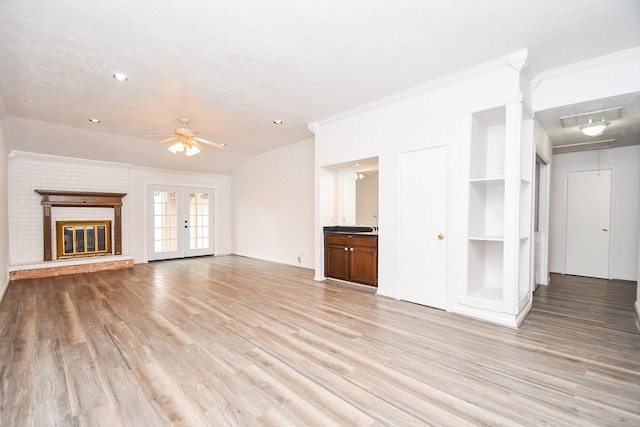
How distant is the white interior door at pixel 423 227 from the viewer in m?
3.71

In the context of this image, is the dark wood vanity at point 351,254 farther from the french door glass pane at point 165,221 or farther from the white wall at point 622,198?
the french door glass pane at point 165,221

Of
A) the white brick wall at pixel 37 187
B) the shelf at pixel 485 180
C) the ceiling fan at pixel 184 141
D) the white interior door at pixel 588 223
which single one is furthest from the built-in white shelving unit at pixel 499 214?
the white brick wall at pixel 37 187

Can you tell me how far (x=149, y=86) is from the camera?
3.73 m

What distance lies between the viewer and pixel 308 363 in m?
2.39

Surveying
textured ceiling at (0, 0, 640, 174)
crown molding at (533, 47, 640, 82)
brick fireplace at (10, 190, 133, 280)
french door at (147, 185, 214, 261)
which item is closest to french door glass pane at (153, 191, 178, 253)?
french door at (147, 185, 214, 261)

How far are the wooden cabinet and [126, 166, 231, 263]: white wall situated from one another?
15.4ft

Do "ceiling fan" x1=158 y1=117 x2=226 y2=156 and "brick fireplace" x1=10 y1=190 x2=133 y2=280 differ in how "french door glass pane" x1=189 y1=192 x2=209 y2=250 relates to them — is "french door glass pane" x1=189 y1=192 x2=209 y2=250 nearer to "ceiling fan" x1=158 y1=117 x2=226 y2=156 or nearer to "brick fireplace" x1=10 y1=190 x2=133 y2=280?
"brick fireplace" x1=10 y1=190 x2=133 y2=280

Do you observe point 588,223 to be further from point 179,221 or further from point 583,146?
point 179,221

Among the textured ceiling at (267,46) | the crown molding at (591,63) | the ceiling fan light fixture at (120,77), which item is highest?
the textured ceiling at (267,46)

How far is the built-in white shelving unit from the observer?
10.2ft

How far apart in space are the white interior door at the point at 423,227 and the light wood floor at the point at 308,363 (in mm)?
297

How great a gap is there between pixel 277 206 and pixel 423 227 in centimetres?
423

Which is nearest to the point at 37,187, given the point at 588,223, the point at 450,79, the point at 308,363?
the point at 308,363

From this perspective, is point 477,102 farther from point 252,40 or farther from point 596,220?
point 596,220
